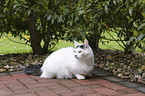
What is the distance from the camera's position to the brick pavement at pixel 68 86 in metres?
3.01

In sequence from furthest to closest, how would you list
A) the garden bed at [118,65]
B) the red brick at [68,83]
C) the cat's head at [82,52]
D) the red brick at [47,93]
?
the garden bed at [118,65]
the cat's head at [82,52]
the red brick at [68,83]
the red brick at [47,93]

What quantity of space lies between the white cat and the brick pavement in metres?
0.12

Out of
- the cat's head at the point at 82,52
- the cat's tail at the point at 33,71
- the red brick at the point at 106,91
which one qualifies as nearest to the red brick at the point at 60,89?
the red brick at the point at 106,91

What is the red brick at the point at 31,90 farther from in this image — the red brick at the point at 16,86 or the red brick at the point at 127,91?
the red brick at the point at 127,91

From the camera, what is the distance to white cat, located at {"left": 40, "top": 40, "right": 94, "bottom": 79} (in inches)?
139

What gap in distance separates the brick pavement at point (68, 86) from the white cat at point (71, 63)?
12 cm

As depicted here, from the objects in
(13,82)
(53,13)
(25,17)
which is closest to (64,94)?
(13,82)

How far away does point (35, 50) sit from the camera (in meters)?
6.00

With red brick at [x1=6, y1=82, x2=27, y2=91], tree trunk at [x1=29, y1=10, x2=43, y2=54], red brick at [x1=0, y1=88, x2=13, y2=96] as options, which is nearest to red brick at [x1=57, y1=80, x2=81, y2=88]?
red brick at [x1=6, y1=82, x2=27, y2=91]

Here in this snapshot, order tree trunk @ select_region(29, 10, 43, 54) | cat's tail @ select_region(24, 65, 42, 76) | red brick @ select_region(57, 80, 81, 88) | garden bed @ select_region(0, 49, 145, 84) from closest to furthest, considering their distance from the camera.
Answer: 1. red brick @ select_region(57, 80, 81, 88)
2. garden bed @ select_region(0, 49, 145, 84)
3. cat's tail @ select_region(24, 65, 42, 76)
4. tree trunk @ select_region(29, 10, 43, 54)

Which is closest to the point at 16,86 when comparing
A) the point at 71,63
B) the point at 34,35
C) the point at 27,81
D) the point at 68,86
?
the point at 27,81

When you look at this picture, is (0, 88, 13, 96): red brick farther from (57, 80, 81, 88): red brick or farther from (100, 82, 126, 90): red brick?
(100, 82, 126, 90): red brick

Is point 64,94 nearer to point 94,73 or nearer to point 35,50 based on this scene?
point 94,73

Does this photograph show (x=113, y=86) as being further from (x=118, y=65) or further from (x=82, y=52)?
(x=118, y=65)
